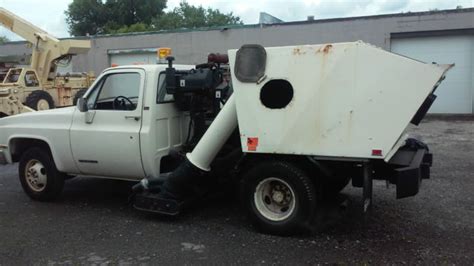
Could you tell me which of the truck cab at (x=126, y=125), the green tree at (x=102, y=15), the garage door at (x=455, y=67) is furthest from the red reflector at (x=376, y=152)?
the green tree at (x=102, y=15)

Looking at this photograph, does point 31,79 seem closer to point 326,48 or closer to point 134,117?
point 134,117

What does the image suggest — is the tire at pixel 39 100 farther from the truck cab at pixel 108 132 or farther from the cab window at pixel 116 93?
the cab window at pixel 116 93

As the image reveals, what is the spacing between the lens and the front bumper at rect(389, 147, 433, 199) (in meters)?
4.61

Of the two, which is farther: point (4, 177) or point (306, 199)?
point (4, 177)

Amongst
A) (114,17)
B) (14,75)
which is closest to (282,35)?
(14,75)

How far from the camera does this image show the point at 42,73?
16.8 m

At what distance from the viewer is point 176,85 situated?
6035mm

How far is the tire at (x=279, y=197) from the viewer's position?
504 cm

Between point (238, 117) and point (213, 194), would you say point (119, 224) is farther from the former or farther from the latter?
point (238, 117)

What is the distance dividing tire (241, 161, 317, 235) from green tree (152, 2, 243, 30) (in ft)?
156

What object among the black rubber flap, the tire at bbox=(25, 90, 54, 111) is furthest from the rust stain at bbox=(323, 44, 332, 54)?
the tire at bbox=(25, 90, 54, 111)

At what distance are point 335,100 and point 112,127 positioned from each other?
9.61ft

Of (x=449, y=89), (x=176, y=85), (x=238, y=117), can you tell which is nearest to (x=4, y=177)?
(x=176, y=85)

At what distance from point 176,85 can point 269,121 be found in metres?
1.55
